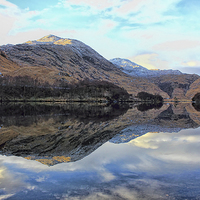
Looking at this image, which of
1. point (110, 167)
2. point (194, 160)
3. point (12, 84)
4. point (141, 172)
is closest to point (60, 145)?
point (110, 167)

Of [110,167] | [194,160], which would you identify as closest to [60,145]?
[110,167]

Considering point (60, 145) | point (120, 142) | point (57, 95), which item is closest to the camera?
point (60, 145)

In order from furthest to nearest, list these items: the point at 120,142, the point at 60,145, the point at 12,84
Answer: the point at 12,84 < the point at 120,142 < the point at 60,145

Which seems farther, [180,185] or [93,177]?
[93,177]

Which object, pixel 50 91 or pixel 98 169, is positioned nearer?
pixel 98 169

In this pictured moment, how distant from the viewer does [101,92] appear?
122312mm

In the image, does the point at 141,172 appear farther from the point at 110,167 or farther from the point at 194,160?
the point at 194,160

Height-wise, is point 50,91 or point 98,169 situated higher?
point 50,91

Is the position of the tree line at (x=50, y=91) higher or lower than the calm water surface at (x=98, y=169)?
higher

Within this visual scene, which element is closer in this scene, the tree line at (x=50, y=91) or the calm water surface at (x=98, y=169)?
the calm water surface at (x=98, y=169)

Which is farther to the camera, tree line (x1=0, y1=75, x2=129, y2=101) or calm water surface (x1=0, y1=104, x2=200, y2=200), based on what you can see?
tree line (x1=0, y1=75, x2=129, y2=101)

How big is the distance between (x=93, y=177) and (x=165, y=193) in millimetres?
1969

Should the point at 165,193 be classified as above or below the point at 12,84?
below

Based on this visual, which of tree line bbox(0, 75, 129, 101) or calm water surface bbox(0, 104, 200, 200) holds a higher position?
tree line bbox(0, 75, 129, 101)
